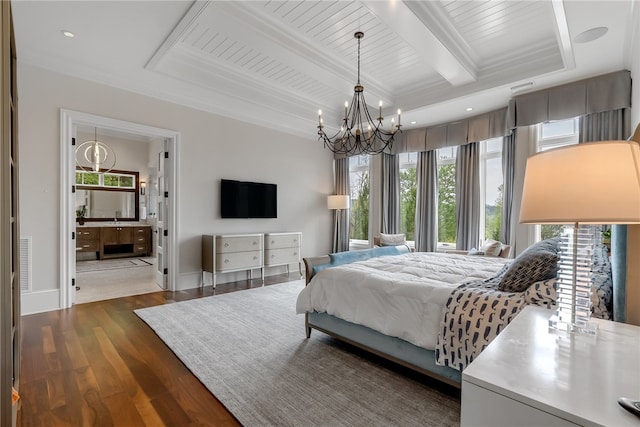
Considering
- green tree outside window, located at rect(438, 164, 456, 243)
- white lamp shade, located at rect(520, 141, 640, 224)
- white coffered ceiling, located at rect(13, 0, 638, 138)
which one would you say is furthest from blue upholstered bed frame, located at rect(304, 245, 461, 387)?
green tree outside window, located at rect(438, 164, 456, 243)

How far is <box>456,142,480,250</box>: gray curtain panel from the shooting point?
4992 millimetres

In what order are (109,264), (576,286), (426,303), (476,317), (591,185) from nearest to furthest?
(591,185) < (576,286) < (476,317) < (426,303) < (109,264)

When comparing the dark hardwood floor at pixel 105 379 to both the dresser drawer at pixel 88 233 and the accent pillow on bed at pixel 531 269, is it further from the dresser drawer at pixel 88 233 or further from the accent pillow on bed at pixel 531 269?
the dresser drawer at pixel 88 233

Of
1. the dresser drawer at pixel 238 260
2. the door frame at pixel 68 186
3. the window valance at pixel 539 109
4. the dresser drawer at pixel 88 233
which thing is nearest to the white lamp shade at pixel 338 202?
the window valance at pixel 539 109

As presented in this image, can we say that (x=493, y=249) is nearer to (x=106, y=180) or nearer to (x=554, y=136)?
(x=554, y=136)

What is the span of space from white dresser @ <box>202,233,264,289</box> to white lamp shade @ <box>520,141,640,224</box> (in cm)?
428

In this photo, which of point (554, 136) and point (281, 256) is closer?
point (554, 136)

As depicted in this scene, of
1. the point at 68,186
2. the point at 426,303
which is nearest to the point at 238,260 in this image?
the point at 68,186

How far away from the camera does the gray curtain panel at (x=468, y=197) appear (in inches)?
197

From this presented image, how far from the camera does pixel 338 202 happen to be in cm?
638

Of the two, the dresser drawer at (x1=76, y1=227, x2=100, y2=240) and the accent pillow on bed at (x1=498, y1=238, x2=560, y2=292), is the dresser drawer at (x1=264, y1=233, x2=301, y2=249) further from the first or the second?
the dresser drawer at (x1=76, y1=227, x2=100, y2=240)

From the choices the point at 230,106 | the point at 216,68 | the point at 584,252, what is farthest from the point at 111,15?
the point at 584,252

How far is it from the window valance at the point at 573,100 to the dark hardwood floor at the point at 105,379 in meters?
4.83

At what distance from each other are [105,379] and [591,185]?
296cm
